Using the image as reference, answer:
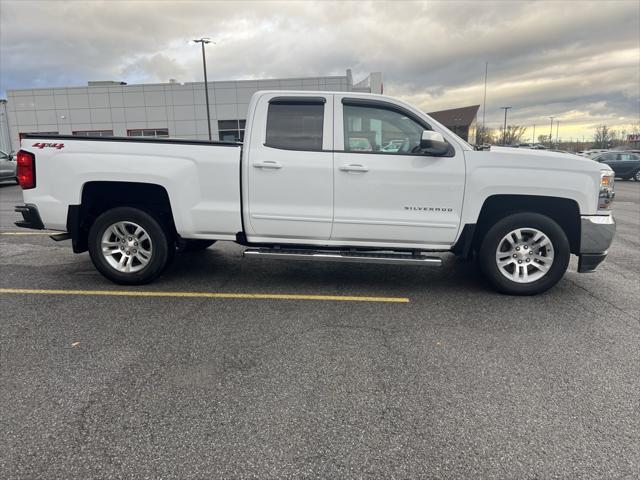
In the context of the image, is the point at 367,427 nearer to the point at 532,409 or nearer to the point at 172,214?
the point at 532,409

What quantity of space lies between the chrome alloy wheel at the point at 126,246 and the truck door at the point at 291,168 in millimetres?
1275

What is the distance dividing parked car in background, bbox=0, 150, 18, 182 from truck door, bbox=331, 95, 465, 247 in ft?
62.9

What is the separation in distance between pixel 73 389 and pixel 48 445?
0.61 meters

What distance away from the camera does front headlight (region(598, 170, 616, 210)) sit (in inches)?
189

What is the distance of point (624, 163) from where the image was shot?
25922 mm

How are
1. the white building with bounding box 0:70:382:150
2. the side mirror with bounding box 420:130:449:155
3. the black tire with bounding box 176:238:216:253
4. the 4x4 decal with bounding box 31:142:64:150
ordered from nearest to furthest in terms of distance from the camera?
the side mirror with bounding box 420:130:449:155, the 4x4 decal with bounding box 31:142:64:150, the black tire with bounding box 176:238:216:253, the white building with bounding box 0:70:382:150

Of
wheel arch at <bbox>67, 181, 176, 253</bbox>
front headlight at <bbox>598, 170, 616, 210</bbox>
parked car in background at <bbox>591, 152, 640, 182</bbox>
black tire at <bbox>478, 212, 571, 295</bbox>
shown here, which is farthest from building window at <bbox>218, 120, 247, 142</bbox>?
front headlight at <bbox>598, 170, 616, 210</bbox>

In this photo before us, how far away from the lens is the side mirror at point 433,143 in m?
4.45

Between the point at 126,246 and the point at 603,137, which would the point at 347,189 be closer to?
the point at 126,246

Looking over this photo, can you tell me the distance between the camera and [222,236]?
510 centimetres

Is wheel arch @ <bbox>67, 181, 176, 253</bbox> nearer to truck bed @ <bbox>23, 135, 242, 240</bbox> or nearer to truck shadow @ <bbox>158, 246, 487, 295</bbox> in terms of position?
truck bed @ <bbox>23, 135, 242, 240</bbox>

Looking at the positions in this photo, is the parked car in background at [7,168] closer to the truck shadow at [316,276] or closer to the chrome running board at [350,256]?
the truck shadow at [316,276]

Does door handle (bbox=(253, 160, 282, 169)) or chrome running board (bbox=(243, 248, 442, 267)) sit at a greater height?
door handle (bbox=(253, 160, 282, 169))

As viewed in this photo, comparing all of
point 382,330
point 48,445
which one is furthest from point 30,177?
point 382,330
